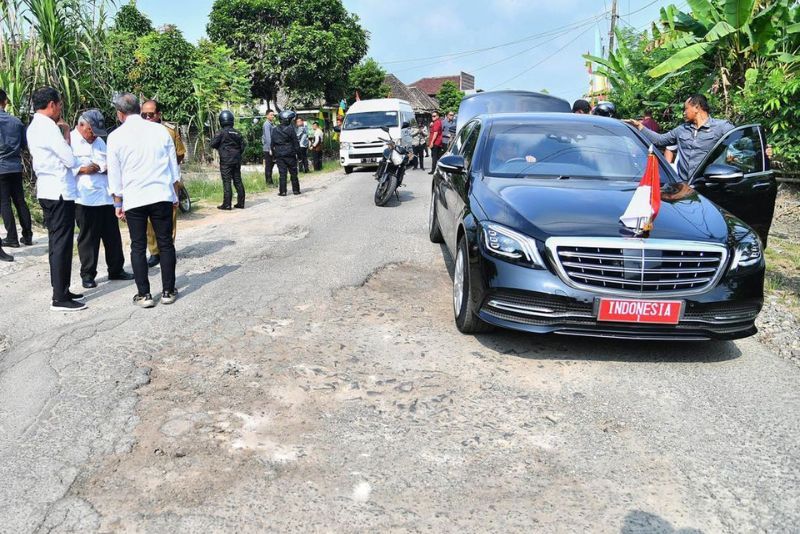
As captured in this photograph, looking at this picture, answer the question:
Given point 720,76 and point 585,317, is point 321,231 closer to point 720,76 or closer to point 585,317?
point 585,317

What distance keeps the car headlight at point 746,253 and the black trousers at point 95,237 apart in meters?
5.29

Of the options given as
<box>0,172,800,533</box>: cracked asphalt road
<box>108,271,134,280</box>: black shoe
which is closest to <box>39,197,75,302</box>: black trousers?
<box>0,172,800,533</box>: cracked asphalt road

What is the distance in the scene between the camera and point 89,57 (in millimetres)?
10141

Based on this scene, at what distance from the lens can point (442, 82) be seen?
8431 cm

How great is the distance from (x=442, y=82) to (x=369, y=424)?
84989 millimetres

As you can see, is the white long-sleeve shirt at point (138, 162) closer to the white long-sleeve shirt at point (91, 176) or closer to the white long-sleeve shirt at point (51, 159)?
the white long-sleeve shirt at point (51, 159)

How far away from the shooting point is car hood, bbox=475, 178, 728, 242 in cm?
402

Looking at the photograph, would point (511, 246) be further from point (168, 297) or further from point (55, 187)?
point (55, 187)

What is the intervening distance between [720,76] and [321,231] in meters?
9.00

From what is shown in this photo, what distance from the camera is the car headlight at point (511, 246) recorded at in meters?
3.99

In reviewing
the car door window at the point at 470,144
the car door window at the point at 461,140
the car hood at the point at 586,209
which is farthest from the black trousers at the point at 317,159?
the car hood at the point at 586,209

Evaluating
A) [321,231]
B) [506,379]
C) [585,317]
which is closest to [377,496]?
[506,379]

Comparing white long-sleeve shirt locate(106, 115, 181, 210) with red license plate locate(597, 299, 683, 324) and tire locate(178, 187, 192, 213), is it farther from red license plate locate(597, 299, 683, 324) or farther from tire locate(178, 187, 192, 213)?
tire locate(178, 187, 192, 213)

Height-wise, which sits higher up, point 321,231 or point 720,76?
point 720,76
